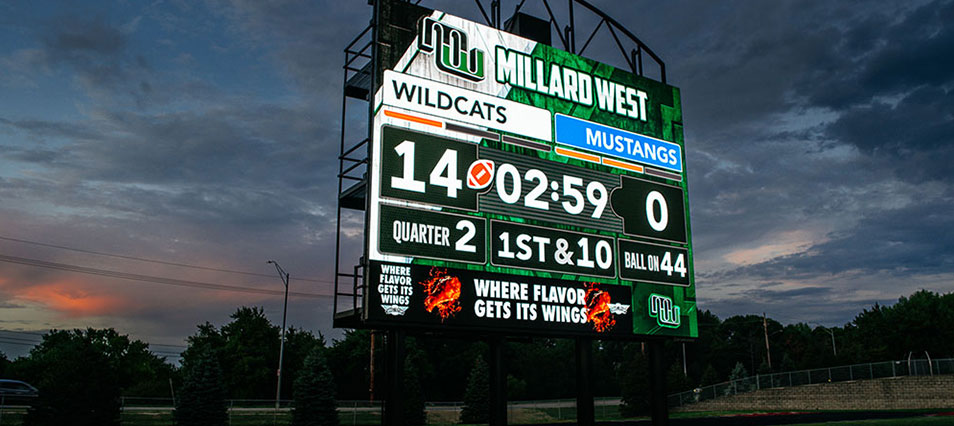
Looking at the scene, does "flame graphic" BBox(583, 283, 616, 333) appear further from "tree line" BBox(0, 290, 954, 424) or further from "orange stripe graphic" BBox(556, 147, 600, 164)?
"tree line" BBox(0, 290, 954, 424)

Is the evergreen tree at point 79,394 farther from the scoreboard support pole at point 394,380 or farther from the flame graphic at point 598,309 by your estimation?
the flame graphic at point 598,309

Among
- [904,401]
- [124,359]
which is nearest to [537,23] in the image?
[904,401]

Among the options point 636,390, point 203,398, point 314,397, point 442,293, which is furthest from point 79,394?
point 636,390

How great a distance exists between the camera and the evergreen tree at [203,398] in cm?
2839

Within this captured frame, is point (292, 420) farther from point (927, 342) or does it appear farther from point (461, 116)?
point (927, 342)

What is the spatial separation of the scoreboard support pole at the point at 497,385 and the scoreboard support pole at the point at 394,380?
6.49 ft

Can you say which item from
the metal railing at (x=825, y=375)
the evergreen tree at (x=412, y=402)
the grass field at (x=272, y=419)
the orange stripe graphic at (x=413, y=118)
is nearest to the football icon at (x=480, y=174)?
the orange stripe graphic at (x=413, y=118)

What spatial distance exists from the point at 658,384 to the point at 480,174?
19.2 ft

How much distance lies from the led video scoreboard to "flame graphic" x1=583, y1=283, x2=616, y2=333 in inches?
1.0

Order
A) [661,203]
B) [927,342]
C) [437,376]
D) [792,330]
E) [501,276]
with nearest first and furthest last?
[501,276] → [661,203] → [437,376] → [927,342] → [792,330]

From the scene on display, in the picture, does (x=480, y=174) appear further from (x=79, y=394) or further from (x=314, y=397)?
(x=314, y=397)

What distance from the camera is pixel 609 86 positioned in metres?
14.8

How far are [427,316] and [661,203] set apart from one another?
568 cm

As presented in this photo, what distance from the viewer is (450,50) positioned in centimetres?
1284
